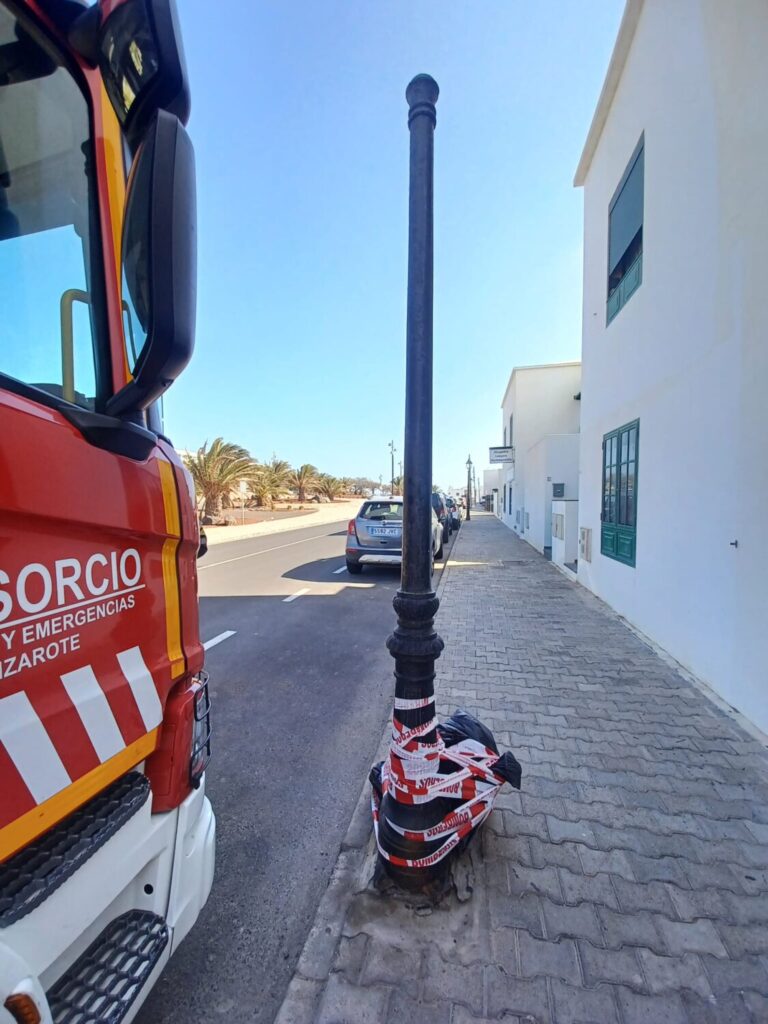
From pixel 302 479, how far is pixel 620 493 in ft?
126

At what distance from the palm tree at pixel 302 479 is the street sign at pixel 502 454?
2168 centimetres

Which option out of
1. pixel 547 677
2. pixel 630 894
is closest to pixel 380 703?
pixel 547 677

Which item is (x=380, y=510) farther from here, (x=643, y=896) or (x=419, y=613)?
(x=643, y=896)

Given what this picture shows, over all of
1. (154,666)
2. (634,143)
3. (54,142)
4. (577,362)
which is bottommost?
(154,666)

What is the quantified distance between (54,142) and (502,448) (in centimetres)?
2375

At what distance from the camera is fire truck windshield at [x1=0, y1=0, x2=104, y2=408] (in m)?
1.30

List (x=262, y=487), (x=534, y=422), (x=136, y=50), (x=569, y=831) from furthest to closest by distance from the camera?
(x=262, y=487) < (x=534, y=422) < (x=569, y=831) < (x=136, y=50)

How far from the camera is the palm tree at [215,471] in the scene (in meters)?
22.9

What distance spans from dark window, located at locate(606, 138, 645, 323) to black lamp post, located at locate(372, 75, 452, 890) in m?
5.11

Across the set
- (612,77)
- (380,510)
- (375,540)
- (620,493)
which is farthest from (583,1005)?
(612,77)

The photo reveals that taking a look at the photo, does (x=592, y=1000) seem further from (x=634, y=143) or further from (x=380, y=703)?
(x=634, y=143)

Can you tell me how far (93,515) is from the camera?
1213mm

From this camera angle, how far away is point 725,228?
4.02 m

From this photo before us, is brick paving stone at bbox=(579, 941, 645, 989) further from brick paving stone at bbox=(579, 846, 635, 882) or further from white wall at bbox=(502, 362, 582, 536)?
white wall at bbox=(502, 362, 582, 536)
